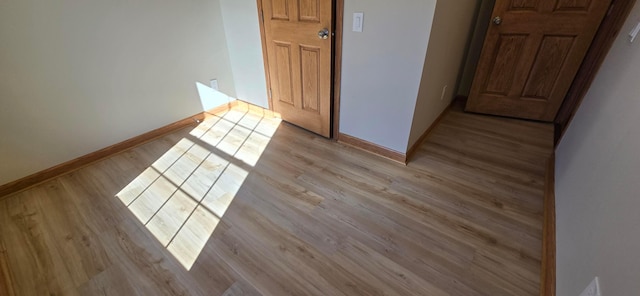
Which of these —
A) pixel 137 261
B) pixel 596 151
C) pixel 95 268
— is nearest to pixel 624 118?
pixel 596 151

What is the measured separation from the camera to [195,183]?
1814 mm

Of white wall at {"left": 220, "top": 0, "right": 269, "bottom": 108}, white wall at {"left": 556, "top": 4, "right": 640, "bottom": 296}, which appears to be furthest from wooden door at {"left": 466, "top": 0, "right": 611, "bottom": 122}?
white wall at {"left": 220, "top": 0, "right": 269, "bottom": 108}

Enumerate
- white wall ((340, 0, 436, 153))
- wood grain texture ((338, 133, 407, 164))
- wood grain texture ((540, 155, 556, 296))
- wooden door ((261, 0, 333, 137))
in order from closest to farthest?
wood grain texture ((540, 155, 556, 296)), white wall ((340, 0, 436, 153)), wooden door ((261, 0, 333, 137)), wood grain texture ((338, 133, 407, 164))

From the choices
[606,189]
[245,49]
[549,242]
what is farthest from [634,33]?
[245,49]

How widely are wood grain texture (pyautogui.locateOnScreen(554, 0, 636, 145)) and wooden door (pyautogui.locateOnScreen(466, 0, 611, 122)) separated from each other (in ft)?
0.13

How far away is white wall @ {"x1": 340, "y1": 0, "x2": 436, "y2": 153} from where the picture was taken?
1550 mm

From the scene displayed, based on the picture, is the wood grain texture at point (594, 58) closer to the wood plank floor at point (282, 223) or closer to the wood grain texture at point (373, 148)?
the wood plank floor at point (282, 223)

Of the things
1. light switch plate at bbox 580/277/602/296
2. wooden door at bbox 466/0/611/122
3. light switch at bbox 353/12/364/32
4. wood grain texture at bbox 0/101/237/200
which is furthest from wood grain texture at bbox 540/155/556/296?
wood grain texture at bbox 0/101/237/200

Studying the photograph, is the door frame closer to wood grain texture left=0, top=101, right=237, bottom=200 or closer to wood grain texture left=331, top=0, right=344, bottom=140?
wood grain texture left=331, top=0, right=344, bottom=140

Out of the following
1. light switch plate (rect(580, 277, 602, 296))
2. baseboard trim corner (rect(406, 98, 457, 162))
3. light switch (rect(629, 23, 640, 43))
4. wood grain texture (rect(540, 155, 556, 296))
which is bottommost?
baseboard trim corner (rect(406, 98, 457, 162))

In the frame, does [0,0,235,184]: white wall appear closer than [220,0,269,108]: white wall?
Yes

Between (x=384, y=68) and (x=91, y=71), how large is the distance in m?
2.04

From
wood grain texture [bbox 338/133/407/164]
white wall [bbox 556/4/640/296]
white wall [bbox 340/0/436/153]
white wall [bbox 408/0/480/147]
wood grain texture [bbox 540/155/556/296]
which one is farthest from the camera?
wood grain texture [bbox 338/133/407/164]

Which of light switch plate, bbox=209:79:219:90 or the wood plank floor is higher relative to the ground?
light switch plate, bbox=209:79:219:90
